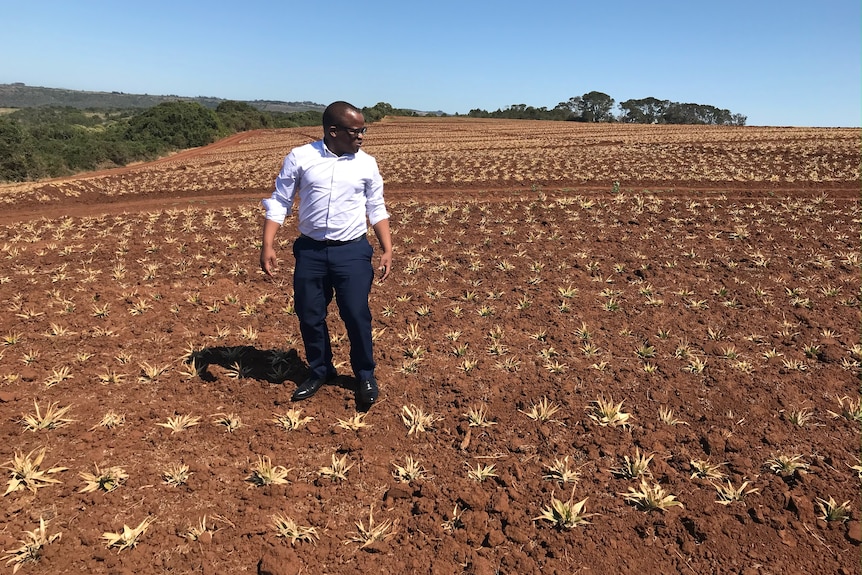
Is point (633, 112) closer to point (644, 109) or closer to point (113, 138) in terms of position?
point (644, 109)

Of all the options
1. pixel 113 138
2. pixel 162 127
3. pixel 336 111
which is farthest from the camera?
pixel 162 127

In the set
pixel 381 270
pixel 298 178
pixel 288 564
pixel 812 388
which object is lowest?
pixel 288 564

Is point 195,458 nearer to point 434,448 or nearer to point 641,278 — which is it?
point 434,448

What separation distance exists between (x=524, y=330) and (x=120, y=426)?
370 centimetres

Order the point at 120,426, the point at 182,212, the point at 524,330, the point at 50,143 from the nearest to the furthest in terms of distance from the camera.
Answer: the point at 120,426 < the point at 524,330 < the point at 182,212 < the point at 50,143

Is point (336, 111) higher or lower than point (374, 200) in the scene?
higher

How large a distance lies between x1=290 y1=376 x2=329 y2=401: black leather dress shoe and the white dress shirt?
1.26 m

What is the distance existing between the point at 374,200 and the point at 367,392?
148cm

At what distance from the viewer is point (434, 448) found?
10.8 feet

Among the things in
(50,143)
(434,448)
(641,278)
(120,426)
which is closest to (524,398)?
(434,448)

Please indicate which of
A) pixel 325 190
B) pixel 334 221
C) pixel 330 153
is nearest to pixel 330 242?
pixel 334 221

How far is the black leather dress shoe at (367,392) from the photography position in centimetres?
365

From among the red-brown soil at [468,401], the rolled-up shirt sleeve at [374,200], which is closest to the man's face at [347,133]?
the rolled-up shirt sleeve at [374,200]

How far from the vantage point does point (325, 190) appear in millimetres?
3133
